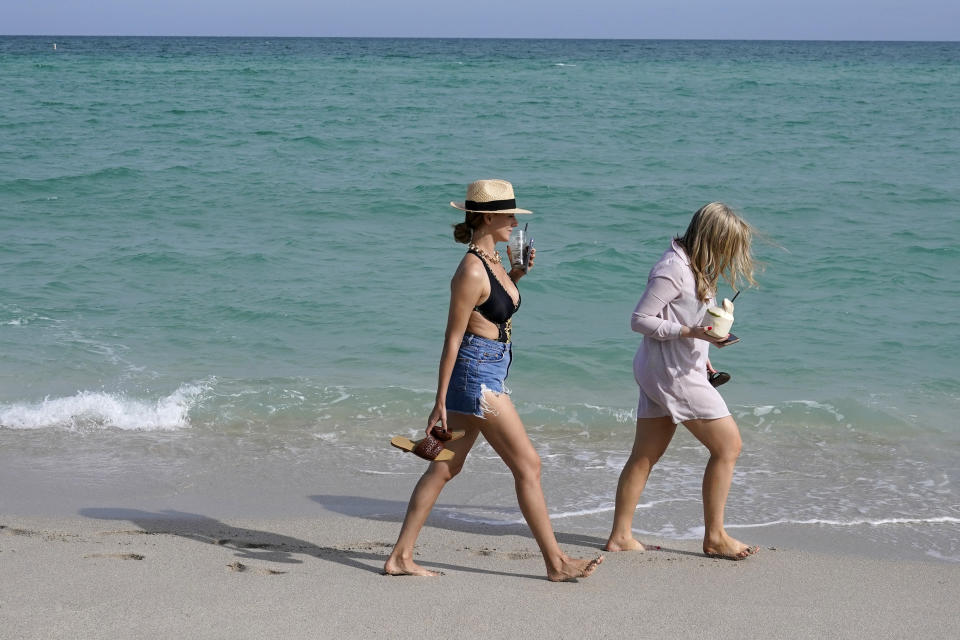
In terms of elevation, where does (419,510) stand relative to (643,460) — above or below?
below

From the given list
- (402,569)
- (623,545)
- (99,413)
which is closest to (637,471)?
(623,545)

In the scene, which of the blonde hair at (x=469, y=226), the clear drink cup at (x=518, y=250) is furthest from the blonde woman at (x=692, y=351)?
the blonde hair at (x=469, y=226)

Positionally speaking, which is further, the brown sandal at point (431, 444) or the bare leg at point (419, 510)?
the bare leg at point (419, 510)

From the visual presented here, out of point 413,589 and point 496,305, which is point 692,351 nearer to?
point 496,305

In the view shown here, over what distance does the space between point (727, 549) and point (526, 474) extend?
1.06 m

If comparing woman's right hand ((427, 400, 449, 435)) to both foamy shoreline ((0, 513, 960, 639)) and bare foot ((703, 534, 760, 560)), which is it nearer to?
foamy shoreline ((0, 513, 960, 639))

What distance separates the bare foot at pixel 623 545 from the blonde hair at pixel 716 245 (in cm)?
115

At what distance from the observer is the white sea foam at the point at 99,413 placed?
6.81 meters

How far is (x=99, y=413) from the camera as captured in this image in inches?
275

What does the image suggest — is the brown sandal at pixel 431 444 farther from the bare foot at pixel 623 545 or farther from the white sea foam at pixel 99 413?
the white sea foam at pixel 99 413

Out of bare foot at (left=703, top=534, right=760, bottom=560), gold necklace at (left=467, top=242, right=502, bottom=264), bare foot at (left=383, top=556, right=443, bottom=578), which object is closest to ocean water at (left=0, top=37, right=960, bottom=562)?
bare foot at (left=703, top=534, right=760, bottom=560)

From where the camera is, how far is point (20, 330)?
29.8 ft

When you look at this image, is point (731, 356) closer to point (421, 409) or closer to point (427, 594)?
point (421, 409)

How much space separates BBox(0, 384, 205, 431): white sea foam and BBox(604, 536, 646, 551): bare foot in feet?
10.8
